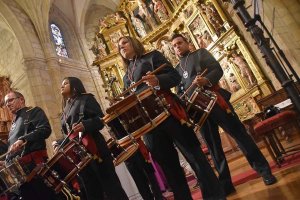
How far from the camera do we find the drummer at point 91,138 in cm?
275

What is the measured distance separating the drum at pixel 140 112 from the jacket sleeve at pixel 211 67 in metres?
0.83

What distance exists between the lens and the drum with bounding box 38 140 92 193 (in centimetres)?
268

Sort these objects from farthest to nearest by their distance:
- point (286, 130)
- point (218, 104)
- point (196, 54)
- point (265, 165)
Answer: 1. point (286, 130)
2. point (196, 54)
3. point (218, 104)
4. point (265, 165)

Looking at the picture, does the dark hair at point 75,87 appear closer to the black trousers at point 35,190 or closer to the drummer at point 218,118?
the black trousers at point 35,190

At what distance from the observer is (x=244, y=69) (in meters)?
→ 7.52

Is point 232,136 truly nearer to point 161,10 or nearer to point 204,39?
point 204,39

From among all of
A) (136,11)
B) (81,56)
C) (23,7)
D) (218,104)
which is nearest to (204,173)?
(218,104)

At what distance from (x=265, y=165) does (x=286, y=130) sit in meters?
3.98

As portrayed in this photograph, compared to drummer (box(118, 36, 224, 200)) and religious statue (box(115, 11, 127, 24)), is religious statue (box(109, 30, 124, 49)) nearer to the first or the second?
religious statue (box(115, 11, 127, 24))

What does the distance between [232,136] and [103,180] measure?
4.30ft

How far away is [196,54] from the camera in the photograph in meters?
3.14

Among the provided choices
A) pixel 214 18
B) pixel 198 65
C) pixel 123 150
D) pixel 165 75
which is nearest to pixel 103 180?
pixel 123 150

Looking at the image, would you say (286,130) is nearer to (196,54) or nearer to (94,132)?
(196,54)

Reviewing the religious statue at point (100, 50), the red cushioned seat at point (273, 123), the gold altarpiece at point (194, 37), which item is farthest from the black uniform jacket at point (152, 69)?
the religious statue at point (100, 50)
